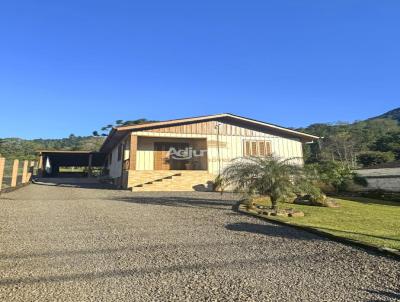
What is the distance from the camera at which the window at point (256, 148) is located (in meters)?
20.5

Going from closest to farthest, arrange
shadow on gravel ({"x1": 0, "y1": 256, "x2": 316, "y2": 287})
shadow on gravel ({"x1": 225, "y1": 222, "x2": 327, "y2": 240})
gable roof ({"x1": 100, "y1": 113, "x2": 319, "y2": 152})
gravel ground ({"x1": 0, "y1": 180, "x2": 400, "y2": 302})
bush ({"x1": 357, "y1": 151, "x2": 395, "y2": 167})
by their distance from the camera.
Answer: gravel ground ({"x1": 0, "y1": 180, "x2": 400, "y2": 302}) → shadow on gravel ({"x1": 0, "y1": 256, "x2": 316, "y2": 287}) → shadow on gravel ({"x1": 225, "y1": 222, "x2": 327, "y2": 240}) → gable roof ({"x1": 100, "y1": 113, "x2": 319, "y2": 152}) → bush ({"x1": 357, "y1": 151, "x2": 395, "y2": 167})

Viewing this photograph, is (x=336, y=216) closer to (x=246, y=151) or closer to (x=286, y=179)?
(x=286, y=179)

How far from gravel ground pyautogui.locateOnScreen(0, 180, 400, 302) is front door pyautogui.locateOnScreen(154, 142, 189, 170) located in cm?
1334

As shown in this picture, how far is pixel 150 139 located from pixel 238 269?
670 inches

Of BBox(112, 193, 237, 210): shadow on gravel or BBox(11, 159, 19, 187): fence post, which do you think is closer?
BBox(112, 193, 237, 210): shadow on gravel

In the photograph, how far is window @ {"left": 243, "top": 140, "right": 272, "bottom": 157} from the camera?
20.5m

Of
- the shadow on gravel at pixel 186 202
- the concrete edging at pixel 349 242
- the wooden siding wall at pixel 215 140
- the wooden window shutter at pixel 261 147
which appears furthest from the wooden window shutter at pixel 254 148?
the concrete edging at pixel 349 242

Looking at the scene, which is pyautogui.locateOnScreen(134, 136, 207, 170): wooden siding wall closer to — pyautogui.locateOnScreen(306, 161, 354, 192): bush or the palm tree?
pyautogui.locateOnScreen(306, 161, 354, 192): bush

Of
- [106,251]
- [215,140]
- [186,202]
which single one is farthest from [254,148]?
[106,251]

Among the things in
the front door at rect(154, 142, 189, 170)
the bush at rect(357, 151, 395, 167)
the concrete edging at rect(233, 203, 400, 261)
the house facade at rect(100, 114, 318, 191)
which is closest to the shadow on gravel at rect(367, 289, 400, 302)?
the concrete edging at rect(233, 203, 400, 261)

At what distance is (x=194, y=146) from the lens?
21578 mm

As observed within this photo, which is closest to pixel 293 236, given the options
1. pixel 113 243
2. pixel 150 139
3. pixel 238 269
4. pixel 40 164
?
pixel 238 269

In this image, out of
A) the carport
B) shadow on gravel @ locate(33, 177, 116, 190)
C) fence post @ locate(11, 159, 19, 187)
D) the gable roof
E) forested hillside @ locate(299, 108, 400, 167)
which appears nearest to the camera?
fence post @ locate(11, 159, 19, 187)

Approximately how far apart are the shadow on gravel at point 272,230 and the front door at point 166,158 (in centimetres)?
1374
